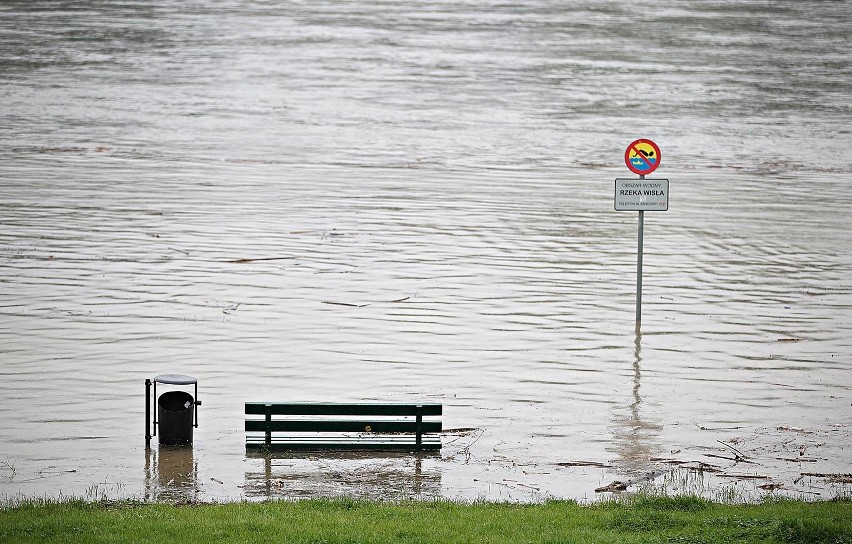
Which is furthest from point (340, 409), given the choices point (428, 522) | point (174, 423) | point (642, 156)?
point (642, 156)

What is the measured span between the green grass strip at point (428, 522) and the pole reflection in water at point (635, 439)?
1.37m

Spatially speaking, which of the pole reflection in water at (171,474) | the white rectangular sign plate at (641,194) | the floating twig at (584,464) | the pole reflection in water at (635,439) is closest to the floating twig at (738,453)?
the pole reflection in water at (635,439)

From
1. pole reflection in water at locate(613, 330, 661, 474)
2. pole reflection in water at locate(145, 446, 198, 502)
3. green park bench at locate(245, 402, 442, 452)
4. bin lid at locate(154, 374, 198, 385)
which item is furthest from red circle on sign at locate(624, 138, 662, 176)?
pole reflection in water at locate(145, 446, 198, 502)

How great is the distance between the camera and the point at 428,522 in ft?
28.3

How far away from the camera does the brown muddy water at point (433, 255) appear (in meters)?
11.0

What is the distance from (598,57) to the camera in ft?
143

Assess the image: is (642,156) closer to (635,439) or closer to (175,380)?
(635,439)

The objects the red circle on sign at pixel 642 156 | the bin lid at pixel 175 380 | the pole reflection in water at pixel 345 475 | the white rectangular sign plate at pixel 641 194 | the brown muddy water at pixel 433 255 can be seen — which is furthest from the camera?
the red circle on sign at pixel 642 156

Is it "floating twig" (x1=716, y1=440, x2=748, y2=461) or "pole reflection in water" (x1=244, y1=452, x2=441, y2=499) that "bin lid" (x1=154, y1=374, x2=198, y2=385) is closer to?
"pole reflection in water" (x1=244, y1=452, x2=441, y2=499)

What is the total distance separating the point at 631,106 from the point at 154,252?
2035 cm

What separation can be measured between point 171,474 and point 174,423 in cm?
73

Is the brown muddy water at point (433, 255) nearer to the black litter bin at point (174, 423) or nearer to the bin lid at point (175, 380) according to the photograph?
the black litter bin at point (174, 423)

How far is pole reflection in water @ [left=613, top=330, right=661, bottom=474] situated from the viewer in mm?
10727

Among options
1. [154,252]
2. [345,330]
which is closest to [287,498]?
[345,330]
